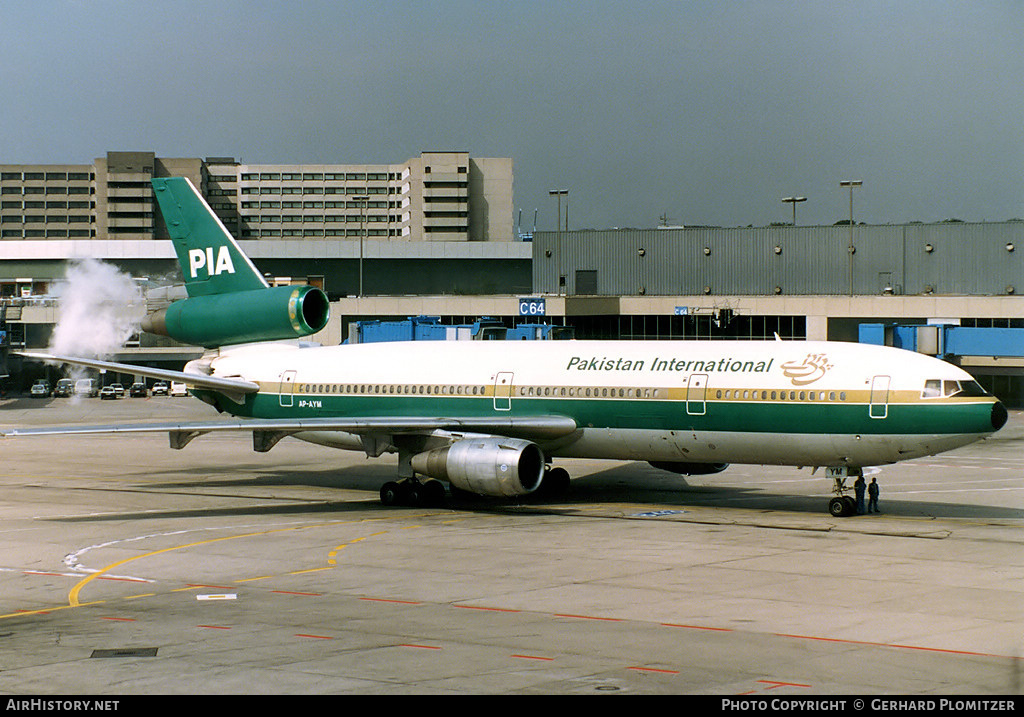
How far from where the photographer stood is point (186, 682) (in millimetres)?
17938

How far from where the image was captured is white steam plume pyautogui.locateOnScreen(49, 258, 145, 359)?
7112 centimetres

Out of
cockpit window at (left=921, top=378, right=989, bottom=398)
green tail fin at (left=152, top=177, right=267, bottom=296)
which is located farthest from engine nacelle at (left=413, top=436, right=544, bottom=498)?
green tail fin at (left=152, top=177, right=267, bottom=296)

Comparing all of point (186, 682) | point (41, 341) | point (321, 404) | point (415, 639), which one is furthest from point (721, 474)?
point (41, 341)

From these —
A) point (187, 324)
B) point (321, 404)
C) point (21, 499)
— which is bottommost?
point (21, 499)

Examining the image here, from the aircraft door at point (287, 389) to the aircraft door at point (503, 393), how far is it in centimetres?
898

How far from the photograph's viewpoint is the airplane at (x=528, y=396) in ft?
118

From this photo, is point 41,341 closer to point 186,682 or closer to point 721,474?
point 721,474

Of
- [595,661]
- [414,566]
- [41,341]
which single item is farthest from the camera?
[41,341]

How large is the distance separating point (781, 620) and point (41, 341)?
80.3 meters

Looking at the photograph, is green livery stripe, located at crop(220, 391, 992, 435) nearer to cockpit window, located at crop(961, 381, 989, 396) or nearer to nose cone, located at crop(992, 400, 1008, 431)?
nose cone, located at crop(992, 400, 1008, 431)

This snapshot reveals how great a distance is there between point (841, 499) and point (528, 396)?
1112 centimetres

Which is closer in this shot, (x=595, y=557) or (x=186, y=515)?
(x=595, y=557)

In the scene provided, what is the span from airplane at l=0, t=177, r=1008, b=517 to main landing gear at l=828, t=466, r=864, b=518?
47mm

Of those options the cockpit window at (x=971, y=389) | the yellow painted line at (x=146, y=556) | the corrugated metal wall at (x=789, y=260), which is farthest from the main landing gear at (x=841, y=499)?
the corrugated metal wall at (x=789, y=260)
